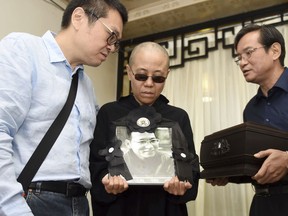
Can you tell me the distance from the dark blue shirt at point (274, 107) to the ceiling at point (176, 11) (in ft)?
4.07

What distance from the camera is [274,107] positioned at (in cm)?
158

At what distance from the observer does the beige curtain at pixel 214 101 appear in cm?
251

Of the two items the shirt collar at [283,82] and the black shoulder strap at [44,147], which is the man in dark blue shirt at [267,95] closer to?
the shirt collar at [283,82]

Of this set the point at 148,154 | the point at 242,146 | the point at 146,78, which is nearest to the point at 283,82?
the point at 242,146

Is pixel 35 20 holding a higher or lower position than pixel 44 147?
higher

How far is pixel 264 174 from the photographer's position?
124cm

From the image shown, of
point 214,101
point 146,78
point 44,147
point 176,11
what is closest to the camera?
point 44,147

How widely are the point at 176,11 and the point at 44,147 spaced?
2220 millimetres

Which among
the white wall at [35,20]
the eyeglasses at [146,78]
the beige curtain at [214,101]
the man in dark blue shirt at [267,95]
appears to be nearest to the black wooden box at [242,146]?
the man in dark blue shirt at [267,95]

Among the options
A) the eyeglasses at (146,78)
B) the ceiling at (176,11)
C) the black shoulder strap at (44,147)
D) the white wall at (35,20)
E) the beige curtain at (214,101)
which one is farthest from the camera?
the ceiling at (176,11)

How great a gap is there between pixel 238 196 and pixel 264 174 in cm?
133

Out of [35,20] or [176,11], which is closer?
[35,20]

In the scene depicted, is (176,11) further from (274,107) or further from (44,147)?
(44,147)

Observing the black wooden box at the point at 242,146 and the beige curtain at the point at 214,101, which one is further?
the beige curtain at the point at 214,101
